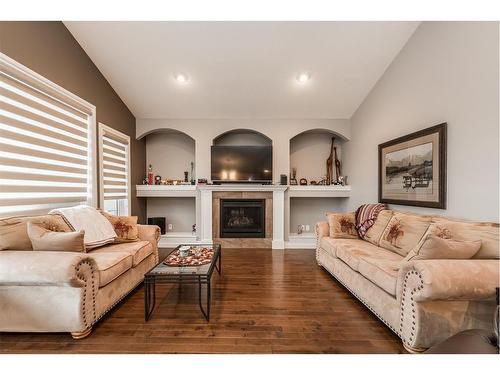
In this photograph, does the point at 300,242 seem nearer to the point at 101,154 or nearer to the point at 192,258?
the point at 192,258

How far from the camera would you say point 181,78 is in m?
3.61

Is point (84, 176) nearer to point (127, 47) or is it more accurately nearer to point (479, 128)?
point (127, 47)

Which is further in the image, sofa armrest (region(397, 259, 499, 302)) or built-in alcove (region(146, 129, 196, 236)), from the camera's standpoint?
built-in alcove (region(146, 129, 196, 236))

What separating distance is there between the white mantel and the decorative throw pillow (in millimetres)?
1593

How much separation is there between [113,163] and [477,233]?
15.0 feet

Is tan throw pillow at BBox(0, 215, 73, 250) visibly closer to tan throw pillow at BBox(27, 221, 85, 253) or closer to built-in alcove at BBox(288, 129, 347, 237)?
tan throw pillow at BBox(27, 221, 85, 253)

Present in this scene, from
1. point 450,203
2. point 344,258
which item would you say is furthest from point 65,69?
point 450,203

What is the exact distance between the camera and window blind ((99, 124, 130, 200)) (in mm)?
3546

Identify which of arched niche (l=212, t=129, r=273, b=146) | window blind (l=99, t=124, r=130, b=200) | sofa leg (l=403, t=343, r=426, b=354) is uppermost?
arched niche (l=212, t=129, r=273, b=146)

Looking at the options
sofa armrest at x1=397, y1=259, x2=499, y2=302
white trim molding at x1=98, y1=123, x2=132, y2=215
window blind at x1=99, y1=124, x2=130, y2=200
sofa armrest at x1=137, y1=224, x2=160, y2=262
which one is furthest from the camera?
window blind at x1=99, y1=124, x2=130, y2=200

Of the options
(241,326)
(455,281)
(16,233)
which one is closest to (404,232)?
(455,281)

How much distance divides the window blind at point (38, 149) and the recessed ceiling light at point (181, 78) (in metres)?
1.37

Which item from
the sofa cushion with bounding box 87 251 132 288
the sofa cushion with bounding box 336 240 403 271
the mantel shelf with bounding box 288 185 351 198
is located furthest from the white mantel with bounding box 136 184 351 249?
the sofa cushion with bounding box 87 251 132 288
